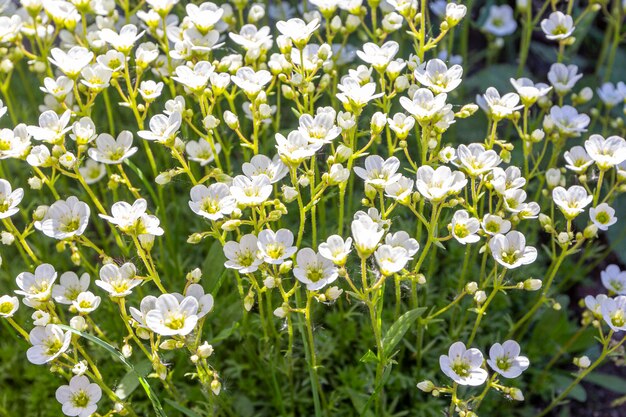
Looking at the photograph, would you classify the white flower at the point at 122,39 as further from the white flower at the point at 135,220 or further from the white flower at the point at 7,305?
the white flower at the point at 7,305

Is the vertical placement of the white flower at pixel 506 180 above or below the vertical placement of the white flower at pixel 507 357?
above

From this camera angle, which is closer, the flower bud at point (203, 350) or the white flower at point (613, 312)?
the flower bud at point (203, 350)

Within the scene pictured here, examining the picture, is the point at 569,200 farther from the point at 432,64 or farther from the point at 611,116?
the point at 611,116

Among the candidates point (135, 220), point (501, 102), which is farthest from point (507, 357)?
point (135, 220)

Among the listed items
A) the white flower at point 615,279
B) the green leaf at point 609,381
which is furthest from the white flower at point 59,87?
the green leaf at point 609,381

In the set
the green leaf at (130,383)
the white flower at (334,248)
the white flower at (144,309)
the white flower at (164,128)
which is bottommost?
the green leaf at (130,383)

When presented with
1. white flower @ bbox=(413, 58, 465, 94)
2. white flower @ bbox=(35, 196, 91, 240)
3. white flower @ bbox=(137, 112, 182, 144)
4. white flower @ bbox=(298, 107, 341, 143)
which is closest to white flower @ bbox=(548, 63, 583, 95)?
white flower @ bbox=(413, 58, 465, 94)

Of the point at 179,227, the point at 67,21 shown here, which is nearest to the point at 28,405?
the point at 179,227
